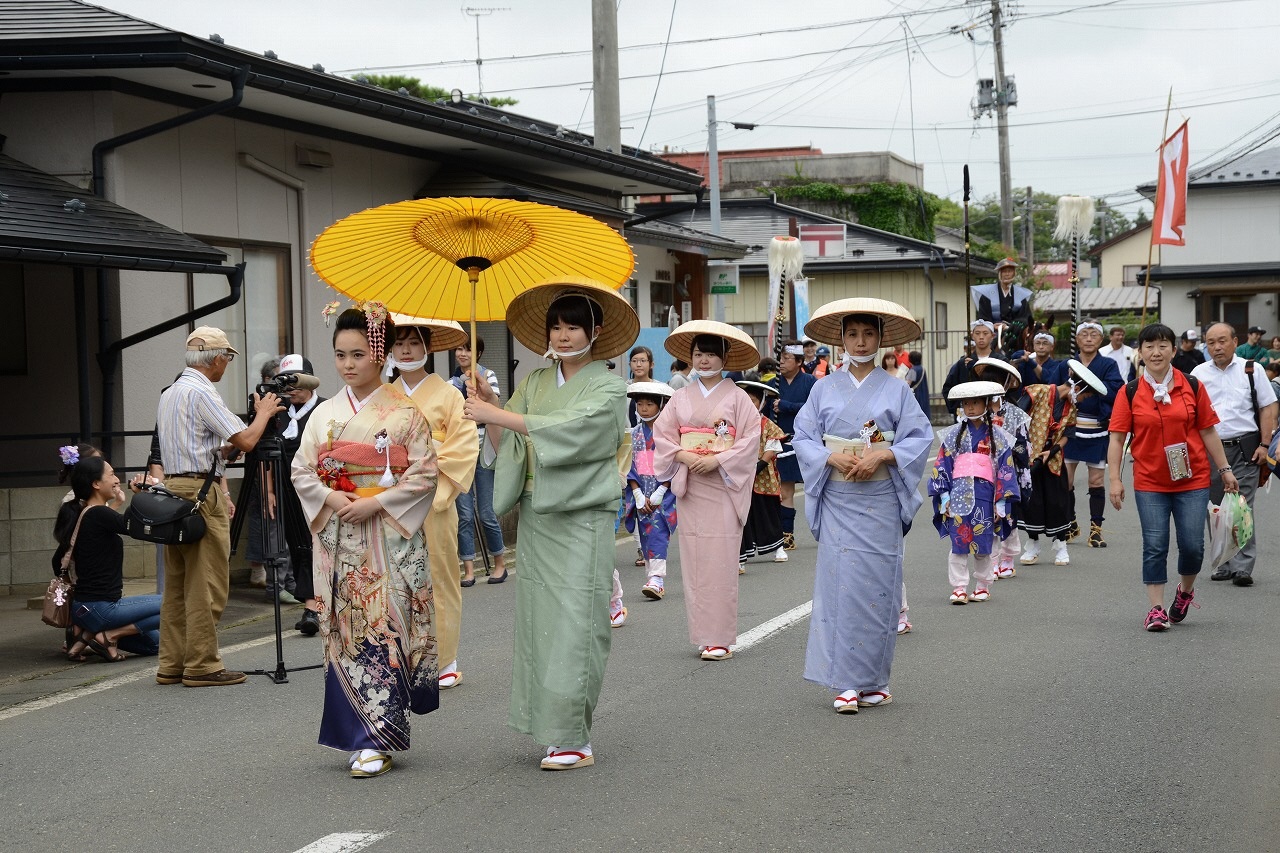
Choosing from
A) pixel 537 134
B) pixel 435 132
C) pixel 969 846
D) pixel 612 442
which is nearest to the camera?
pixel 969 846

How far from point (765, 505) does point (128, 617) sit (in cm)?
589

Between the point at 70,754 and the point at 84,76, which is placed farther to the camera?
the point at 84,76

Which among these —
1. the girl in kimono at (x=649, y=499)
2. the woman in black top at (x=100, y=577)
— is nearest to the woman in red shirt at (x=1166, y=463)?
the girl in kimono at (x=649, y=499)

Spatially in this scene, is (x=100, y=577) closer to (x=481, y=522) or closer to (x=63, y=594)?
(x=63, y=594)

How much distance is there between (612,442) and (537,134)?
10969 mm

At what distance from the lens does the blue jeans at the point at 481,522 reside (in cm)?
1146

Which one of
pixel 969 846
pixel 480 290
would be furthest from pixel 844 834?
pixel 480 290

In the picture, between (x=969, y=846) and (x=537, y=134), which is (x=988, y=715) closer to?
(x=969, y=846)

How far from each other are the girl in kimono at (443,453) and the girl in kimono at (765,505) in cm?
500

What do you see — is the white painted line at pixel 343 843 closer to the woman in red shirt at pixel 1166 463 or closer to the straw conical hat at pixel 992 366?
the woman in red shirt at pixel 1166 463

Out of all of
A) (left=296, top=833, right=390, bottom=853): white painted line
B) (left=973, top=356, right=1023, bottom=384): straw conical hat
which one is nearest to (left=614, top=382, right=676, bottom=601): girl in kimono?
(left=973, top=356, right=1023, bottom=384): straw conical hat

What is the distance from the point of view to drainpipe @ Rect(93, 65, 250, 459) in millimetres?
11273

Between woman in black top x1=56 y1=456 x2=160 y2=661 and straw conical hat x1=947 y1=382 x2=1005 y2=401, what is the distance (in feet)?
19.8

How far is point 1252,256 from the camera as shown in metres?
35.7
